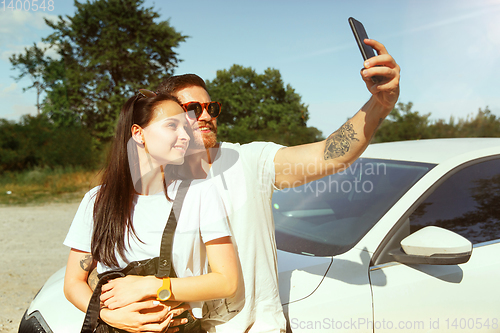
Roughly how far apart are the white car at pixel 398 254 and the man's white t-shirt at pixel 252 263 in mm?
162

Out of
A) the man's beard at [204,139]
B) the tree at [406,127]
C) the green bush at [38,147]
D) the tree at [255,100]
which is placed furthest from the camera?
the tree at [255,100]

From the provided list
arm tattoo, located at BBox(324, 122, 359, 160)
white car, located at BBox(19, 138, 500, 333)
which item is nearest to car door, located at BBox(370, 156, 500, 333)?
white car, located at BBox(19, 138, 500, 333)

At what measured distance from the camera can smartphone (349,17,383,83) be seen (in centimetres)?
117

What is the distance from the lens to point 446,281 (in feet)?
5.56

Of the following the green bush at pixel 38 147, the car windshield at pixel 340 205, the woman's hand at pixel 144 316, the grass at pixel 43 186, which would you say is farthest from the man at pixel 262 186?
the green bush at pixel 38 147

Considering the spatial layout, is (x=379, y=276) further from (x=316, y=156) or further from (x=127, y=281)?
(x=127, y=281)

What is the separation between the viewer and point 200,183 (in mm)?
1361

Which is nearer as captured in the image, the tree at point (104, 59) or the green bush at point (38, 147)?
the green bush at point (38, 147)

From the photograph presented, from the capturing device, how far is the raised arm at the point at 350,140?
1.18 m

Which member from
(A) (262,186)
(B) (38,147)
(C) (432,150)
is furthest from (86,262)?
(B) (38,147)

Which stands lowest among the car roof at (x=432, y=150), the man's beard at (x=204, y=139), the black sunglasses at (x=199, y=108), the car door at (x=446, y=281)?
the car door at (x=446, y=281)

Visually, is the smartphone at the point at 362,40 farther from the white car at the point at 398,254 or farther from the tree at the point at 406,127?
the tree at the point at 406,127

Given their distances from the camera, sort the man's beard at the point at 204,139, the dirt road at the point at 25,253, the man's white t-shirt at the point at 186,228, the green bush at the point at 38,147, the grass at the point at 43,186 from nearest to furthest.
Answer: the man's white t-shirt at the point at 186,228 → the man's beard at the point at 204,139 → the dirt road at the point at 25,253 → the grass at the point at 43,186 → the green bush at the point at 38,147

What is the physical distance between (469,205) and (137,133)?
1.87 meters
